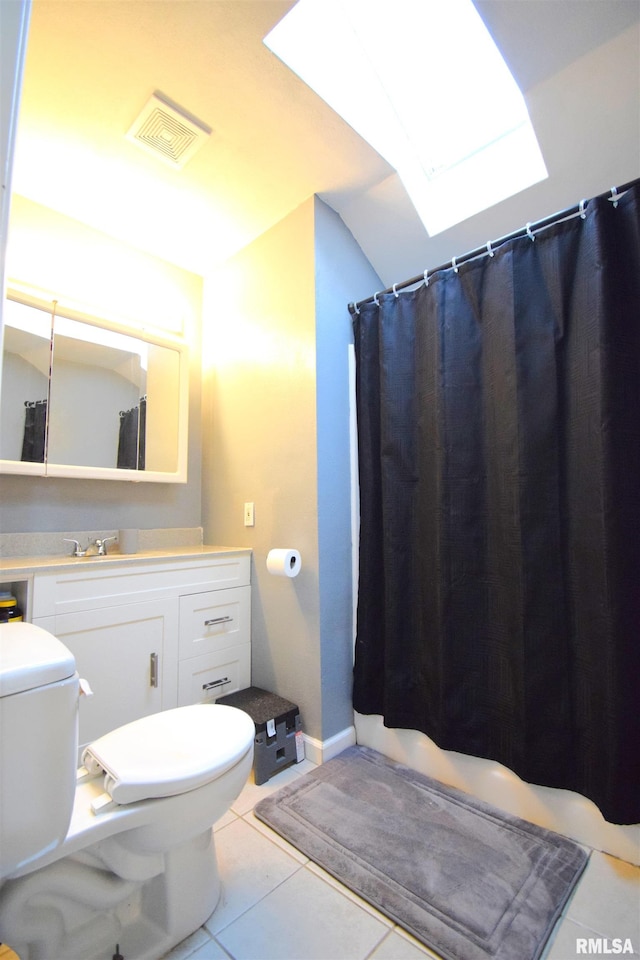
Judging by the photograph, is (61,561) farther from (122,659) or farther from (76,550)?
(122,659)

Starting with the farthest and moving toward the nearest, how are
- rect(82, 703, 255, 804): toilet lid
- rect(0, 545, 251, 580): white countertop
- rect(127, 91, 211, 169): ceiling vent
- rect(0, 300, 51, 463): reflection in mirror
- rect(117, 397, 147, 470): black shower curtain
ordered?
rect(117, 397, 147, 470): black shower curtain
rect(0, 300, 51, 463): reflection in mirror
rect(127, 91, 211, 169): ceiling vent
rect(0, 545, 251, 580): white countertop
rect(82, 703, 255, 804): toilet lid

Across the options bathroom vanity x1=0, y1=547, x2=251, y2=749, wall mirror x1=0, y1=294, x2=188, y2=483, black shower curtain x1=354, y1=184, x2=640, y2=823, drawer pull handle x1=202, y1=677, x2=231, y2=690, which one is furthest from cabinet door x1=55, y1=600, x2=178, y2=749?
black shower curtain x1=354, y1=184, x2=640, y2=823

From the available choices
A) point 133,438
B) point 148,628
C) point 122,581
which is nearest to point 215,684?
point 148,628

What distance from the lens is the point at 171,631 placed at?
1619 mm

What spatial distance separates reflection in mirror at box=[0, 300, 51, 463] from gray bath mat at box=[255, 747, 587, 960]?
62.3 inches

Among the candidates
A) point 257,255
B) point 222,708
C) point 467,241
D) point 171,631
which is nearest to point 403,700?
point 222,708

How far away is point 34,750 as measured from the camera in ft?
2.19

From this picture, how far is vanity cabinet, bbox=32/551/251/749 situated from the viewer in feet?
4.51

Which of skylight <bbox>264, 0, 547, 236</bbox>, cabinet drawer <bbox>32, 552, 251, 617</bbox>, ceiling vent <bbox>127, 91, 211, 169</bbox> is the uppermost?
skylight <bbox>264, 0, 547, 236</bbox>

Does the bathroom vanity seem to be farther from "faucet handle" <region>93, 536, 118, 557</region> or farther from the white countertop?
"faucet handle" <region>93, 536, 118, 557</region>

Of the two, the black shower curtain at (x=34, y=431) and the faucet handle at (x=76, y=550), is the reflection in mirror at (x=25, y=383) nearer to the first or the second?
the black shower curtain at (x=34, y=431)

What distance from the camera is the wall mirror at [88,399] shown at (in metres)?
1.65

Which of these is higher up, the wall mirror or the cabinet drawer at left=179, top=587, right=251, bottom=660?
the wall mirror

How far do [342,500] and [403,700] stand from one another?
82cm
